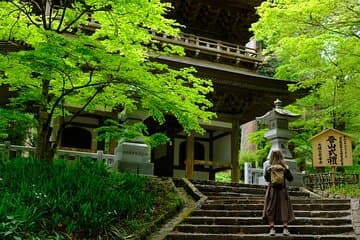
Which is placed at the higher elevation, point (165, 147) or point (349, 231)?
point (165, 147)

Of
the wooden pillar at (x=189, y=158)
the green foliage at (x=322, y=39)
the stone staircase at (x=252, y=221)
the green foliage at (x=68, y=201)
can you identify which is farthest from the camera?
the wooden pillar at (x=189, y=158)

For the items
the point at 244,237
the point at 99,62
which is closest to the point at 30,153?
the point at 99,62

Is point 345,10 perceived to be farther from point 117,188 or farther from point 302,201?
point 117,188

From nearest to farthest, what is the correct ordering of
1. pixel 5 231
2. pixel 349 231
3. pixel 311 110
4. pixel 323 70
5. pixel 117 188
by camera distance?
pixel 5 231 < pixel 349 231 < pixel 117 188 < pixel 323 70 < pixel 311 110

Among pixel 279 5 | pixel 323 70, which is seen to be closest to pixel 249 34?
pixel 323 70

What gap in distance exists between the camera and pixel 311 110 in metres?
19.4

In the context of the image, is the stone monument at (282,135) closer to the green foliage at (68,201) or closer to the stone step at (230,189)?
the stone step at (230,189)

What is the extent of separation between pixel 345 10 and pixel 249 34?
28.1 feet

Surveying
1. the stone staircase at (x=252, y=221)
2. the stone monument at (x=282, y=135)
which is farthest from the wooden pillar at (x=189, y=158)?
the stone staircase at (x=252, y=221)

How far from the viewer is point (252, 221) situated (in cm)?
845

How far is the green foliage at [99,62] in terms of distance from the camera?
7.25 meters

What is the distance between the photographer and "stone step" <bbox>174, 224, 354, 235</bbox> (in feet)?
26.0

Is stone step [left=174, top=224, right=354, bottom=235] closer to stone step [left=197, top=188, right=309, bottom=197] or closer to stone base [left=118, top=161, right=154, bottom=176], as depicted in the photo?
stone step [left=197, top=188, right=309, bottom=197]

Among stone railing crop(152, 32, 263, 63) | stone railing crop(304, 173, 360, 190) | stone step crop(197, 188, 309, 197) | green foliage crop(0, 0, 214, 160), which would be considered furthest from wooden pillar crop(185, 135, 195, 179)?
Result: green foliage crop(0, 0, 214, 160)
